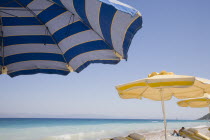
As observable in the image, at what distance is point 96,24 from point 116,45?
345 mm

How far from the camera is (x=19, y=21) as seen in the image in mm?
2680

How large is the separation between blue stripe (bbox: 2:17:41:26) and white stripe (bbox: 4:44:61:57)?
1.30 feet

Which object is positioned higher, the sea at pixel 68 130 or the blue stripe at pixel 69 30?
the blue stripe at pixel 69 30

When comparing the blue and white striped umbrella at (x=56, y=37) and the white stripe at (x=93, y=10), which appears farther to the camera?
the blue and white striped umbrella at (x=56, y=37)

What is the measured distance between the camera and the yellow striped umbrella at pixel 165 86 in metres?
2.78

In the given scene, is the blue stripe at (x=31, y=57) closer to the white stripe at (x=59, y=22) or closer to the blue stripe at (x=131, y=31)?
the white stripe at (x=59, y=22)

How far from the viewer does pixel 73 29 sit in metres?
2.66

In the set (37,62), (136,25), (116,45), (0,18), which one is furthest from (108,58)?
(0,18)

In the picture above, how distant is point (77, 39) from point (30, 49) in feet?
2.87

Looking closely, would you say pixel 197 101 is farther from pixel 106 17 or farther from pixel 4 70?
pixel 4 70

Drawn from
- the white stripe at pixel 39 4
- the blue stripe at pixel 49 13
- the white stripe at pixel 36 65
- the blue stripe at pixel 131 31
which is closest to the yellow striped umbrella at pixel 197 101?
the white stripe at pixel 36 65

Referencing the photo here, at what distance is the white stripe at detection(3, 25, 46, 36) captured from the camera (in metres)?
2.73

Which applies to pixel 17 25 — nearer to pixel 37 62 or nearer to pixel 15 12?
pixel 15 12

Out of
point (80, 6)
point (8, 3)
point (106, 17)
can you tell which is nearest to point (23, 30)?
point (8, 3)
